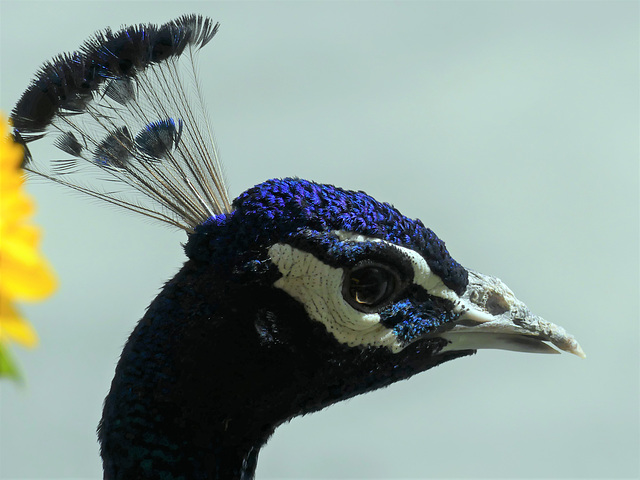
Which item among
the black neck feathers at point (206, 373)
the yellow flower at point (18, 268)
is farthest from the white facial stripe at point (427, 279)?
the yellow flower at point (18, 268)

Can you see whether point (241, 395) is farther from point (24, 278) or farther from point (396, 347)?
point (24, 278)

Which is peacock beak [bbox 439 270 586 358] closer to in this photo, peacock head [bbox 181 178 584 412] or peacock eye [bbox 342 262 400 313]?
peacock head [bbox 181 178 584 412]

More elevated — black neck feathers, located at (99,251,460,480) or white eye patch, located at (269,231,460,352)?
white eye patch, located at (269,231,460,352)

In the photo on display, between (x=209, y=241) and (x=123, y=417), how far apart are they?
0.90 feet

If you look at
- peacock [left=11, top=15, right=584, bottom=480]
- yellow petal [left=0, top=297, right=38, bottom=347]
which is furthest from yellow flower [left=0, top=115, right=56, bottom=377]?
peacock [left=11, top=15, right=584, bottom=480]

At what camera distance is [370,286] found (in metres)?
1.23

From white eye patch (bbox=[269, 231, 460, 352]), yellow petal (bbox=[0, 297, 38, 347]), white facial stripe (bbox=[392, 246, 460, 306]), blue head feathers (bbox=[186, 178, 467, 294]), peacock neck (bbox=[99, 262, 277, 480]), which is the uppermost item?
blue head feathers (bbox=[186, 178, 467, 294])

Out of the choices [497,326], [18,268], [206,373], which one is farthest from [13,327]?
[497,326]

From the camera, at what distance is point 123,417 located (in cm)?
118

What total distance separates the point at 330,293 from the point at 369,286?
7 cm

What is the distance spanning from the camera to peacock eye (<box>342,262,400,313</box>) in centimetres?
121

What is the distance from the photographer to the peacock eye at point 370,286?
1210 mm

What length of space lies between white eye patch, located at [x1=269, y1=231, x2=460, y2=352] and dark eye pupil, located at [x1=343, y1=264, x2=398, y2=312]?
14 mm

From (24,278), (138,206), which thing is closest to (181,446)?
(138,206)
